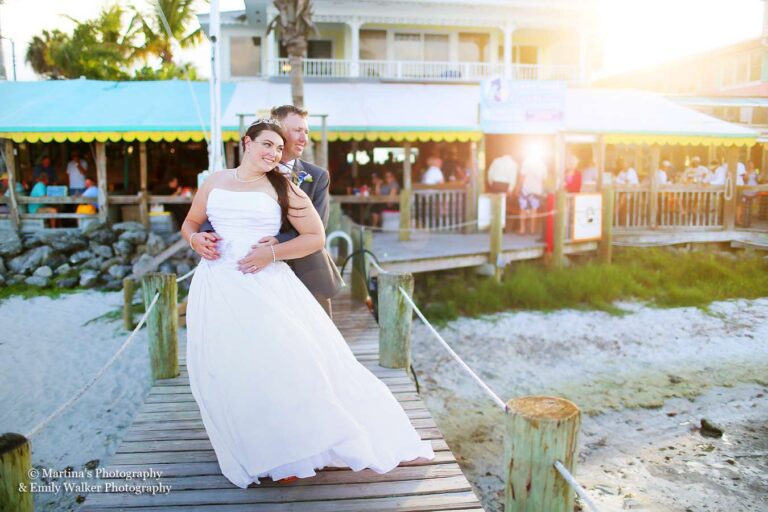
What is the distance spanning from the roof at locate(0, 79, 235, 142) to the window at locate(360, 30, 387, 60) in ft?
12.6

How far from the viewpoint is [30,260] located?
10.9 m

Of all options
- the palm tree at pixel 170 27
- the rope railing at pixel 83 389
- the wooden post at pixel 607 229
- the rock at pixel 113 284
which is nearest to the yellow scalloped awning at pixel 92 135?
the rock at pixel 113 284

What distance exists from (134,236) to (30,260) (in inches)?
72.9

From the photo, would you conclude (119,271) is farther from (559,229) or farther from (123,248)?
(559,229)

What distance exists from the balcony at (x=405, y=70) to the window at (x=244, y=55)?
107 centimetres

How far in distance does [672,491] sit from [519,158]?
41.6 feet

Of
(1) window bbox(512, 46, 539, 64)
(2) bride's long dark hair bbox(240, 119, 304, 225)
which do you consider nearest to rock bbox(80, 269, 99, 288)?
(2) bride's long dark hair bbox(240, 119, 304, 225)

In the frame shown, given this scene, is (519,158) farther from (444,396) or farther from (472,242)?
(444,396)

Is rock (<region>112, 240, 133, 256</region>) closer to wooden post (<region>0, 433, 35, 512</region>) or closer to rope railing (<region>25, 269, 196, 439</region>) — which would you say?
rope railing (<region>25, 269, 196, 439</region>)

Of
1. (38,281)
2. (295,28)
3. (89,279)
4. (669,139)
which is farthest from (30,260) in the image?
(669,139)

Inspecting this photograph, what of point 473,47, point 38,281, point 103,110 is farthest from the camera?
point 473,47

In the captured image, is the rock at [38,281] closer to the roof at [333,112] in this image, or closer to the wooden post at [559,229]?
the roof at [333,112]

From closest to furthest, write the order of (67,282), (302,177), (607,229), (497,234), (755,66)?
1. (302,177)
2. (497,234)
3. (67,282)
4. (607,229)
5. (755,66)

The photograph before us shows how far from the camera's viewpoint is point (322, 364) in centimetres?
296
